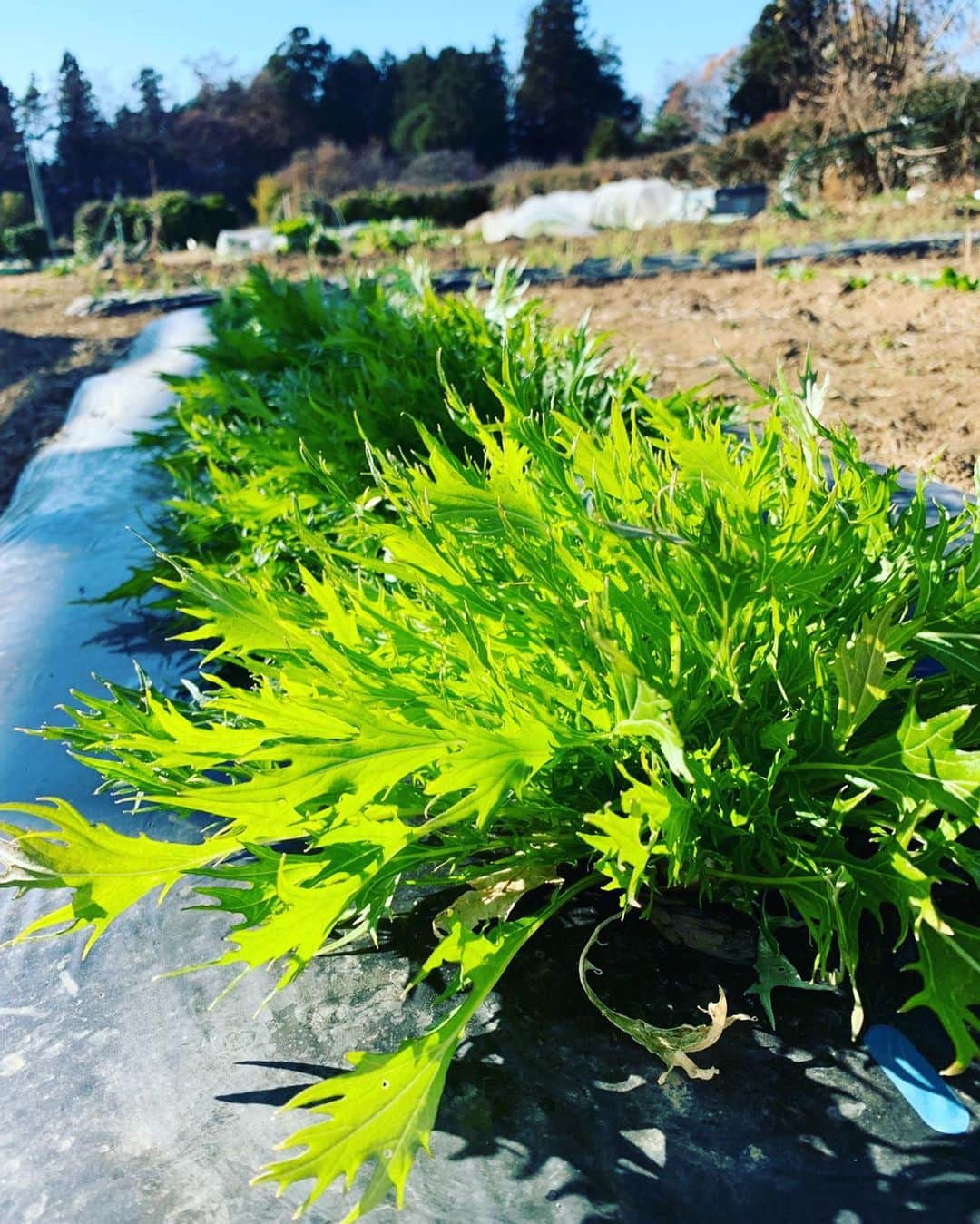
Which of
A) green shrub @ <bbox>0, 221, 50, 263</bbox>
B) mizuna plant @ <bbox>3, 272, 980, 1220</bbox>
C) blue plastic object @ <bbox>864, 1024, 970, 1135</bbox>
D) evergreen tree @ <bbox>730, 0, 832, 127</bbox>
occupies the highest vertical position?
evergreen tree @ <bbox>730, 0, 832, 127</bbox>

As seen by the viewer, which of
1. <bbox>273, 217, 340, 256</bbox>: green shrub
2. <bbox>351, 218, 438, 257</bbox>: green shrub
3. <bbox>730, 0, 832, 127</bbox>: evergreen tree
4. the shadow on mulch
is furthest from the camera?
<bbox>730, 0, 832, 127</bbox>: evergreen tree

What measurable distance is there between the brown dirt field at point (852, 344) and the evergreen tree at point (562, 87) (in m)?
35.9

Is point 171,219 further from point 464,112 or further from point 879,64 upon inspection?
point 464,112

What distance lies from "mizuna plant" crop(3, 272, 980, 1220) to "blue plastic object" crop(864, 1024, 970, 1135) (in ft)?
0.21

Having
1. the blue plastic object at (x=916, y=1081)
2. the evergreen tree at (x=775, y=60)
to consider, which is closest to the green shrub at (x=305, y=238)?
the blue plastic object at (x=916, y=1081)

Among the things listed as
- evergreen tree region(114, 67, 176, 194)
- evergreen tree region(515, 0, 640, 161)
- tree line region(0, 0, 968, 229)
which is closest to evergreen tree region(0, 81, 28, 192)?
tree line region(0, 0, 968, 229)

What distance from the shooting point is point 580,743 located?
1.07 metres

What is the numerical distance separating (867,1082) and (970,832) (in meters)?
0.40

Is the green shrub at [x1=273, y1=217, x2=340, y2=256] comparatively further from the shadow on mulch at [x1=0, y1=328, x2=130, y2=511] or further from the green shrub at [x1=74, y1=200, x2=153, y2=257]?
Answer: the green shrub at [x1=74, y1=200, x2=153, y2=257]

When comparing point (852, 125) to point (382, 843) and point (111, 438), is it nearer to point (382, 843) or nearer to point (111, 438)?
point (111, 438)

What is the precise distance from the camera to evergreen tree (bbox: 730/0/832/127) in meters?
22.2

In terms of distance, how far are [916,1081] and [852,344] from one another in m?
3.49

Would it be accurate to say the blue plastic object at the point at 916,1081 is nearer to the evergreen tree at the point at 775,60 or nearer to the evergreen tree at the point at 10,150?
the evergreen tree at the point at 10,150

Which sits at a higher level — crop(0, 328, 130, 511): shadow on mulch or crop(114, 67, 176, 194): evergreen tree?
crop(114, 67, 176, 194): evergreen tree
